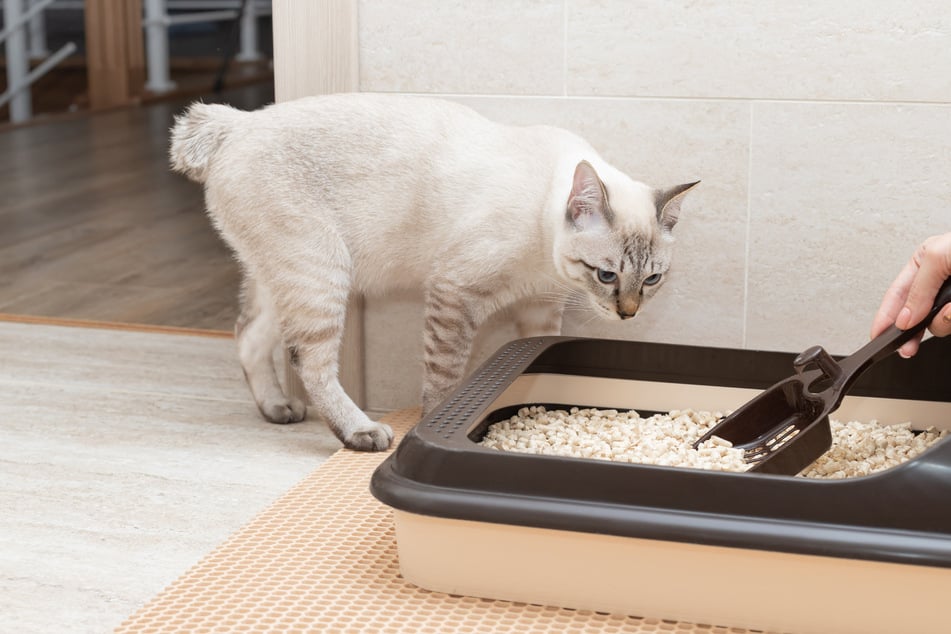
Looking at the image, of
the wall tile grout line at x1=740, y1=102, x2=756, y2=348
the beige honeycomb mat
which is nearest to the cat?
the wall tile grout line at x1=740, y1=102, x2=756, y2=348

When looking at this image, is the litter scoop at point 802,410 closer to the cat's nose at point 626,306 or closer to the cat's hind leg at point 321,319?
the cat's nose at point 626,306

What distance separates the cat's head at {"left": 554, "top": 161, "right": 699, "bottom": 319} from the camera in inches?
71.2

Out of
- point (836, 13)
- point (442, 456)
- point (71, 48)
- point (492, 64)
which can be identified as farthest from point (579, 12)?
point (71, 48)

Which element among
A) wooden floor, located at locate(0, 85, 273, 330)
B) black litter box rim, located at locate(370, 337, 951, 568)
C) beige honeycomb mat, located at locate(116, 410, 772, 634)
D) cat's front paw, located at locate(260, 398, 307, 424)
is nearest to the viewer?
black litter box rim, located at locate(370, 337, 951, 568)

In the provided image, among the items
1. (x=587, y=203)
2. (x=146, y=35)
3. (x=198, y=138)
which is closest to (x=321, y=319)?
(x=198, y=138)

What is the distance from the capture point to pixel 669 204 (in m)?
1.85

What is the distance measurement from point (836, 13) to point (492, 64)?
0.63 meters

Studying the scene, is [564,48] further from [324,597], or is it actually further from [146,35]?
[146,35]

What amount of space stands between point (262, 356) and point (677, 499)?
3.69 feet

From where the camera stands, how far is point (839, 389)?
60.3 inches

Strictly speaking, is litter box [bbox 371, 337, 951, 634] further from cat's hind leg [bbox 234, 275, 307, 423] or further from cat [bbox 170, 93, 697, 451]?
cat's hind leg [bbox 234, 275, 307, 423]

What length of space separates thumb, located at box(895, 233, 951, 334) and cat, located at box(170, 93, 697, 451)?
47 centimetres

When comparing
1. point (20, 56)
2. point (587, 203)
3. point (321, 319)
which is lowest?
point (321, 319)

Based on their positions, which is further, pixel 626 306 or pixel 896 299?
pixel 626 306
